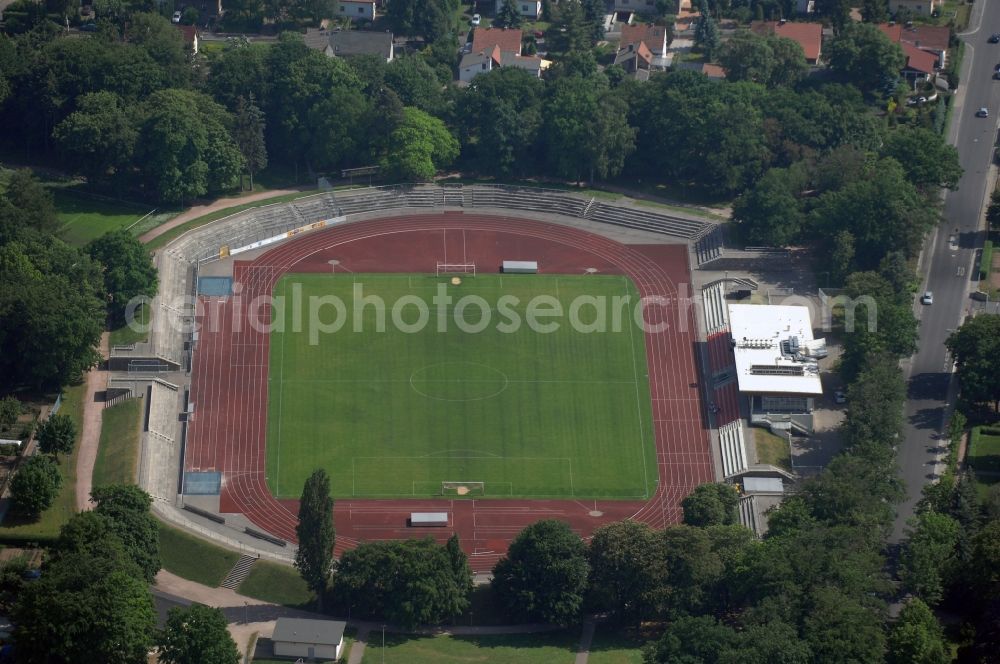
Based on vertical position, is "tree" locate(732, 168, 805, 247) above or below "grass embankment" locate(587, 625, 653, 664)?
above

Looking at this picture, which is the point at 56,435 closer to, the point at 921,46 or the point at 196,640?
the point at 196,640

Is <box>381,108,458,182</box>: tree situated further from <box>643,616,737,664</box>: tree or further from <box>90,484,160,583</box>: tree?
<box>643,616,737,664</box>: tree

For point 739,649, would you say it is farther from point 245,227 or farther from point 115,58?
point 115,58

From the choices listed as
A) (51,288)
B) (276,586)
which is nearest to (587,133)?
(51,288)

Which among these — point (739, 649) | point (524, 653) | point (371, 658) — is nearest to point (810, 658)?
point (739, 649)

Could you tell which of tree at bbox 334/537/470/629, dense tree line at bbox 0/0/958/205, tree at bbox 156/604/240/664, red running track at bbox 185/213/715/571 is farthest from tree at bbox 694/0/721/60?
tree at bbox 156/604/240/664

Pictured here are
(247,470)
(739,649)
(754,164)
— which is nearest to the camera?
(739,649)
